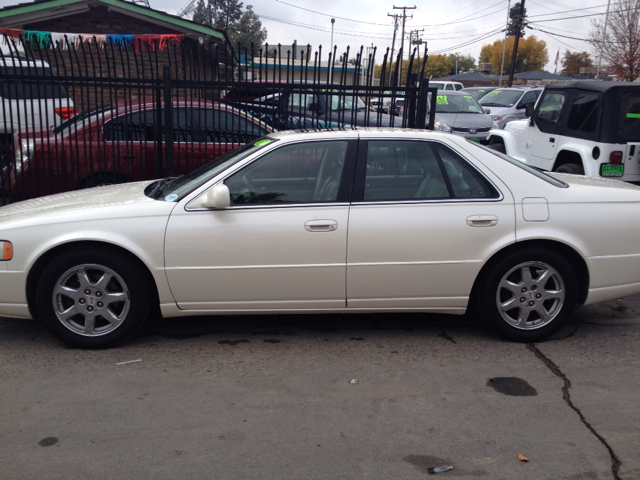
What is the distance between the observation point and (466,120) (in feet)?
50.6

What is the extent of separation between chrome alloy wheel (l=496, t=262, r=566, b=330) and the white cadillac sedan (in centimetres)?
1

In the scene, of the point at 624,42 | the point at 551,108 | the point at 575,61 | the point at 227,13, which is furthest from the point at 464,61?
the point at 551,108

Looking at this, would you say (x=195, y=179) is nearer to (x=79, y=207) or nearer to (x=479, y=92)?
(x=79, y=207)

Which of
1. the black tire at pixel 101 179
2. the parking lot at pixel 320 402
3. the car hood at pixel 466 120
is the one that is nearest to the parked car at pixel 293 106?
the black tire at pixel 101 179

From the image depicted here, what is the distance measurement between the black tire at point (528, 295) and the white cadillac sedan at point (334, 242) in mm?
11

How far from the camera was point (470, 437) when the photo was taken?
11.1 feet

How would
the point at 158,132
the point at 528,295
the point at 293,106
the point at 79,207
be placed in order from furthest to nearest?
the point at 293,106, the point at 158,132, the point at 528,295, the point at 79,207

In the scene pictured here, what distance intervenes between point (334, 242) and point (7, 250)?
232cm

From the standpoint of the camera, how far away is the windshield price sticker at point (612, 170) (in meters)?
7.64

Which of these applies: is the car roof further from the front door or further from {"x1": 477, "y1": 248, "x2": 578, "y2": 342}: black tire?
{"x1": 477, "y1": 248, "x2": 578, "y2": 342}: black tire

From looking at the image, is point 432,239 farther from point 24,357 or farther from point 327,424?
point 24,357

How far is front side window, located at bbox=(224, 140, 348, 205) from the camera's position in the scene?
4.50 m

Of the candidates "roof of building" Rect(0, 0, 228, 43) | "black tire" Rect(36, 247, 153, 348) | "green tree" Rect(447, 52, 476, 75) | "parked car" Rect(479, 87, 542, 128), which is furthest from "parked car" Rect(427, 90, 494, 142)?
"green tree" Rect(447, 52, 476, 75)

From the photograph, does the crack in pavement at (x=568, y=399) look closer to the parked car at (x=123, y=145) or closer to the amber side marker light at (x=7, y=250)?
the amber side marker light at (x=7, y=250)
